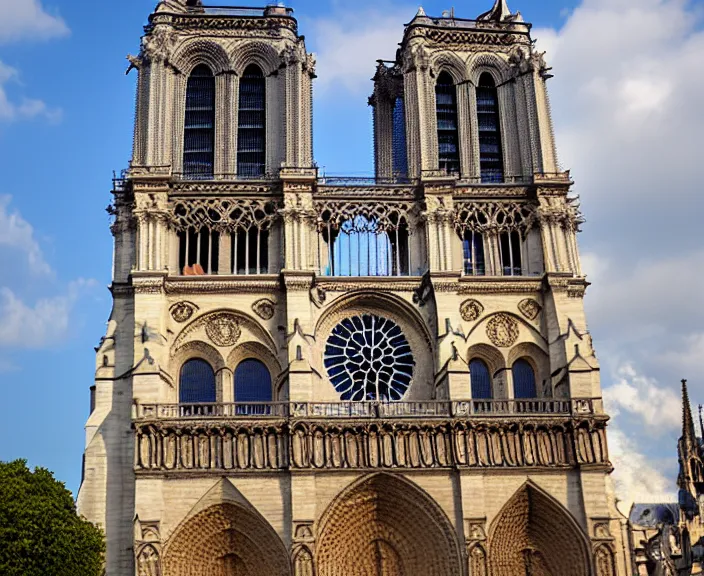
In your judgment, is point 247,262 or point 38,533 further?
point 247,262

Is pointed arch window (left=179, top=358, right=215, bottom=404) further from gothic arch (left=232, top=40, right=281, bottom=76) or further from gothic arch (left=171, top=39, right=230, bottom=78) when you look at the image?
gothic arch (left=232, top=40, right=281, bottom=76)

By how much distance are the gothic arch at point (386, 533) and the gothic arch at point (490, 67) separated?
16.2 metres

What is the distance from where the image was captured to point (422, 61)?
39.1m

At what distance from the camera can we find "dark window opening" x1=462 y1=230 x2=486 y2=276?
1476 inches

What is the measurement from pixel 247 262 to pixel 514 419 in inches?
406

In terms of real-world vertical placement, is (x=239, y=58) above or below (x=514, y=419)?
above

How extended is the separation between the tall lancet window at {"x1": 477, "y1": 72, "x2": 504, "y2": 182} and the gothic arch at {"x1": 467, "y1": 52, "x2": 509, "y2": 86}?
248 millimetres

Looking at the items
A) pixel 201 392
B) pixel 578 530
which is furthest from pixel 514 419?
pixel 201 392

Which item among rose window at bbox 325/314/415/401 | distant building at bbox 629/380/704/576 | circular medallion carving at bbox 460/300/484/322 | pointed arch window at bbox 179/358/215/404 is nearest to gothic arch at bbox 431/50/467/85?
circular medallion carving at bbox 460/300/484/322

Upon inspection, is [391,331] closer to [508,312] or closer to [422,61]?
[508,312]

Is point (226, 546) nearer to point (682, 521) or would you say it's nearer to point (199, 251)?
point (199, 251)

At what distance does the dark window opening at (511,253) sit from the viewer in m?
37.5

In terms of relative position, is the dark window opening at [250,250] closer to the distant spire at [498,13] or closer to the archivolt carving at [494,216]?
the archivolt carving at [494,216]

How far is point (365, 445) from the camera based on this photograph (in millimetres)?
33031
